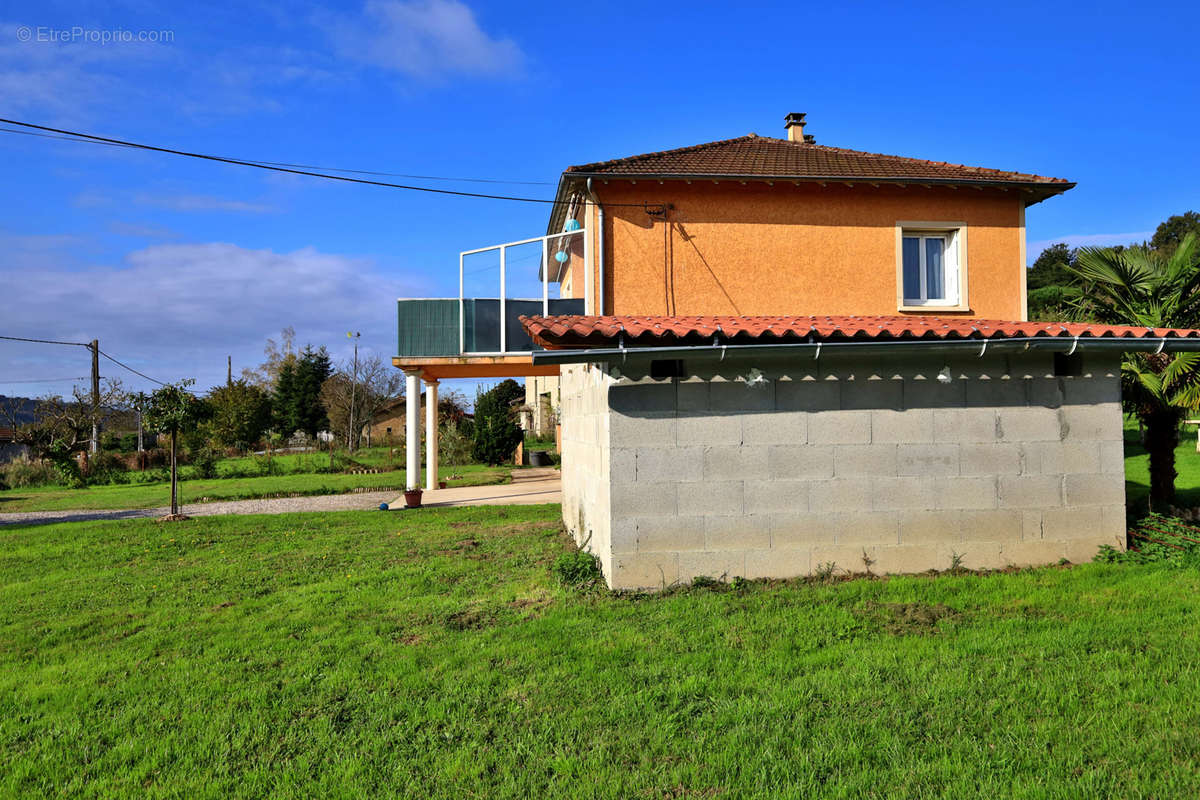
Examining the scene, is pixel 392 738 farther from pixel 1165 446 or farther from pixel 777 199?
pixel 1165 446

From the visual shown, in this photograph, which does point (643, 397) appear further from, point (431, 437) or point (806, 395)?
point (431, 437)

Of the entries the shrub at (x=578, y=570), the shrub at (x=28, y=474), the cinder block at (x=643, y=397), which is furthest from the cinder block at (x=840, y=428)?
the shrub at (x=28, y=474)

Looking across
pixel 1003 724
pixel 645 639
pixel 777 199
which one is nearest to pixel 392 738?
pixel 645 639

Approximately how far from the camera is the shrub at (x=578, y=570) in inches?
287

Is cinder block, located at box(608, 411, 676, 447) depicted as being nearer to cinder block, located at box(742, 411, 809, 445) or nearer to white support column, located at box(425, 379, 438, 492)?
cinder block, located at box(742, 411, 809, 445)

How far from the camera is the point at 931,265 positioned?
36.4 feet

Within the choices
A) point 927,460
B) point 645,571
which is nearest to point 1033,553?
point 927,460

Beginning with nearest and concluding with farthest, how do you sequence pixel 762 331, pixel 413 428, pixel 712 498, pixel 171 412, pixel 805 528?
pixel 762 331 → pixel 712 498 → pixel 805 528 → pixel 171 412 → pixel 413 428

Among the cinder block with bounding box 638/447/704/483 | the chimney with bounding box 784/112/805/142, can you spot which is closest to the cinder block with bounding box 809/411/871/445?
the cinder block with bounding box 638/447/704/483

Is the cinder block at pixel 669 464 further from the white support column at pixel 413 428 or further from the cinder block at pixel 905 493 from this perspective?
the white support column at pixel 413 428

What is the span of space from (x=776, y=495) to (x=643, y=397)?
1.63 m

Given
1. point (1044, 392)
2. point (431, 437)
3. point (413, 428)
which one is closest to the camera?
point (1044, 392)

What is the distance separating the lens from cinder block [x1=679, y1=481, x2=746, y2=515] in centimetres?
688

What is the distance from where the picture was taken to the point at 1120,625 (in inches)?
215
